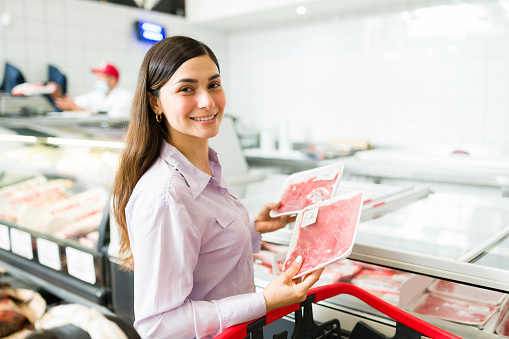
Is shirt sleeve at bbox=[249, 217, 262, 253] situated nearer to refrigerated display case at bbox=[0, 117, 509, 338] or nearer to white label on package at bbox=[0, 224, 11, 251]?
refrigerated display case at bbox=[0, 117, 509, 338]

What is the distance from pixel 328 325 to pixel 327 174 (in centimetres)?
45

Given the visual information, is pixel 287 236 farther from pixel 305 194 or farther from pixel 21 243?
pixel 21 243

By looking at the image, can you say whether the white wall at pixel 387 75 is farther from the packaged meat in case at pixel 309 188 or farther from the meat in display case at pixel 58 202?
the packaged meat in case at pixel 309 188

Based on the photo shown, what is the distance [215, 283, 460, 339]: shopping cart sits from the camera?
3.23ft

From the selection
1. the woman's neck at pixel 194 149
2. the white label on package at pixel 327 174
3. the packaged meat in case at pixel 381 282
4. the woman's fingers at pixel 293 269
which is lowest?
the packaged meat in case at pixel 381 282

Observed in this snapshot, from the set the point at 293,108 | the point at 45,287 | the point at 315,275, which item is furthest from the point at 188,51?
the point at 293,108

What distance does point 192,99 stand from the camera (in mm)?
1110

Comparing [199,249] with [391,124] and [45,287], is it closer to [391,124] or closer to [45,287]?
[45,287]

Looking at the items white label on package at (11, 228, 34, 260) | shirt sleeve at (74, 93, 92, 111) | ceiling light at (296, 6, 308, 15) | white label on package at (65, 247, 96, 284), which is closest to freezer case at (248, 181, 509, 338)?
white label on package at (65, 247, 96, 284)

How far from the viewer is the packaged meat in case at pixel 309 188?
4.28 ft

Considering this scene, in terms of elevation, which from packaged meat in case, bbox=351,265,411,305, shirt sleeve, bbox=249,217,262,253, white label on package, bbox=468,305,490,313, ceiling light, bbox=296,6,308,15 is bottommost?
packaged meat in case, bbox=351,265,411,305

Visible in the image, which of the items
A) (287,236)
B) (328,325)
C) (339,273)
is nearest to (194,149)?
(287,236)

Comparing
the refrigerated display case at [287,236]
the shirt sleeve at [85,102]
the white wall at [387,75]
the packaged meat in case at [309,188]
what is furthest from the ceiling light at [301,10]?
the packaged meat in case at [309,188]

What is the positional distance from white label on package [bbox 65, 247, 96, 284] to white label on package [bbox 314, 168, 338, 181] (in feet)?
4.09
